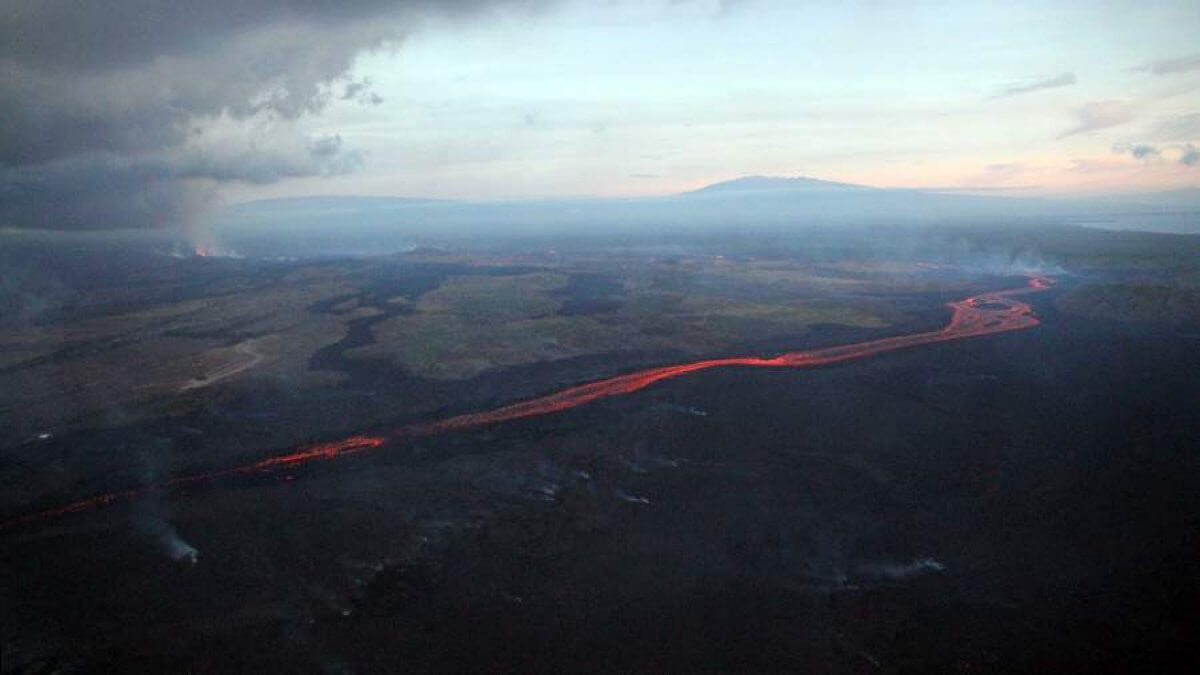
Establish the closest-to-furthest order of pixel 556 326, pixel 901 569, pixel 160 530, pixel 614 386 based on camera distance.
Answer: pixel 901 569
pixel 160 530
pixel 614 386
pixel 556 326

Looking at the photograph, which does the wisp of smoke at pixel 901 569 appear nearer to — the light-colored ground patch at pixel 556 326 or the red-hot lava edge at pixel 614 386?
the red-hot lava edge at pixel 614 386

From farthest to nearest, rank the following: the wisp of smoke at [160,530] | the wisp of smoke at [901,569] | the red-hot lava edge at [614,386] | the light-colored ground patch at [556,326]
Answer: the light-colored ground patch at [556,326]
the red-hot lava edge at [614,386]
the wisp of smoke at [160,530]
the wisp of smoke at [901,569]

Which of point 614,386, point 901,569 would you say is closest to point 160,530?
point 614,386

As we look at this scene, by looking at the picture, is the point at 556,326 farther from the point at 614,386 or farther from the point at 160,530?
the point at 160,530

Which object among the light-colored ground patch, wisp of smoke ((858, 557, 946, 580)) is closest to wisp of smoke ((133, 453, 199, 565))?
the light-colored ground patch

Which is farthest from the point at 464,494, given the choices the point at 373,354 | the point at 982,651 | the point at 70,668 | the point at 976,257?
the point at 976,257

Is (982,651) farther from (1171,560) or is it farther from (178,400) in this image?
(178,400)

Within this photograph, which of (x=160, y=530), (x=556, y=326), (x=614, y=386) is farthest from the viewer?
(x=556, y=326)

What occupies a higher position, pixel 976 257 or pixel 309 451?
pixel 976 257

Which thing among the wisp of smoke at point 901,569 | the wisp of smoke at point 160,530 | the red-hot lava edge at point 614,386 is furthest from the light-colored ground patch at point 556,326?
the wisp of smoke at point 901,569
